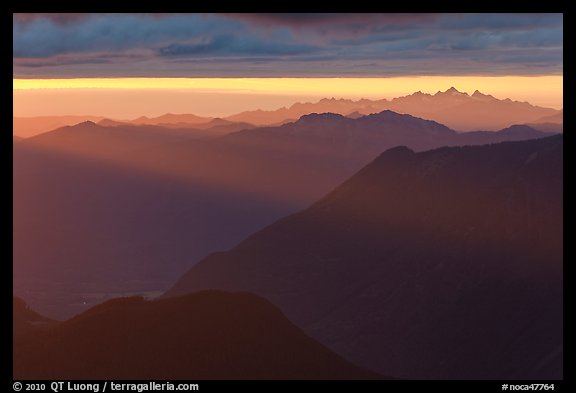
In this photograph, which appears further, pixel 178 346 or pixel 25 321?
pixel 25 321

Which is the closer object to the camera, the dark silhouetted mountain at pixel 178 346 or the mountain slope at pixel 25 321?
the dark silhouetted mountain at pixel 178 346

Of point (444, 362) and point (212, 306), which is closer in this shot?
point (212, 306)

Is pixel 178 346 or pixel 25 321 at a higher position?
pixel 178 346

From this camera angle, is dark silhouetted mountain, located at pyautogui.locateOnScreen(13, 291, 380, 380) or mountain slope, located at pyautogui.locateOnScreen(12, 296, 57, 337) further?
mountain slope, located at pyautogui.locateOnScreen(12, 296, 57, 337)
